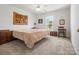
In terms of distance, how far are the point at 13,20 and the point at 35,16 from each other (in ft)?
1.29

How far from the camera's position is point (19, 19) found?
1.78 m

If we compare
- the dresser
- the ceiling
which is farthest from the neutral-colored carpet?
the ceiling

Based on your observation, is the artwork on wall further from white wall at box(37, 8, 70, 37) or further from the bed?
white wall at box(37, 8, 70, 37)

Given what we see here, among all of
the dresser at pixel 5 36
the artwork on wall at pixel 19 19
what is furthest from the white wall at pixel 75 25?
the dresser at pixel 5 36

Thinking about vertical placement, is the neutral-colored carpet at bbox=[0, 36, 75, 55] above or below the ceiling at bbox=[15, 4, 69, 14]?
below

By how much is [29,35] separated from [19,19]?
1.17ft

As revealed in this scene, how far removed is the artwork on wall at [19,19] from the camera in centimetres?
173

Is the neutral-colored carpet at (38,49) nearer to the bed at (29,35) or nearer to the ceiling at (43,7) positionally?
the bed at (29,35)

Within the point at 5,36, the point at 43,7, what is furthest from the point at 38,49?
the point at 43,7

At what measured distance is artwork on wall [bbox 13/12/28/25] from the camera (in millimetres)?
1726

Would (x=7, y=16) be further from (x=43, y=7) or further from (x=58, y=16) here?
(x=58, y=16)

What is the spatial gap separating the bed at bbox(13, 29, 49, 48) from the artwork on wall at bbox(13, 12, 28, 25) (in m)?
0.15

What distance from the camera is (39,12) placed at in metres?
1.78
